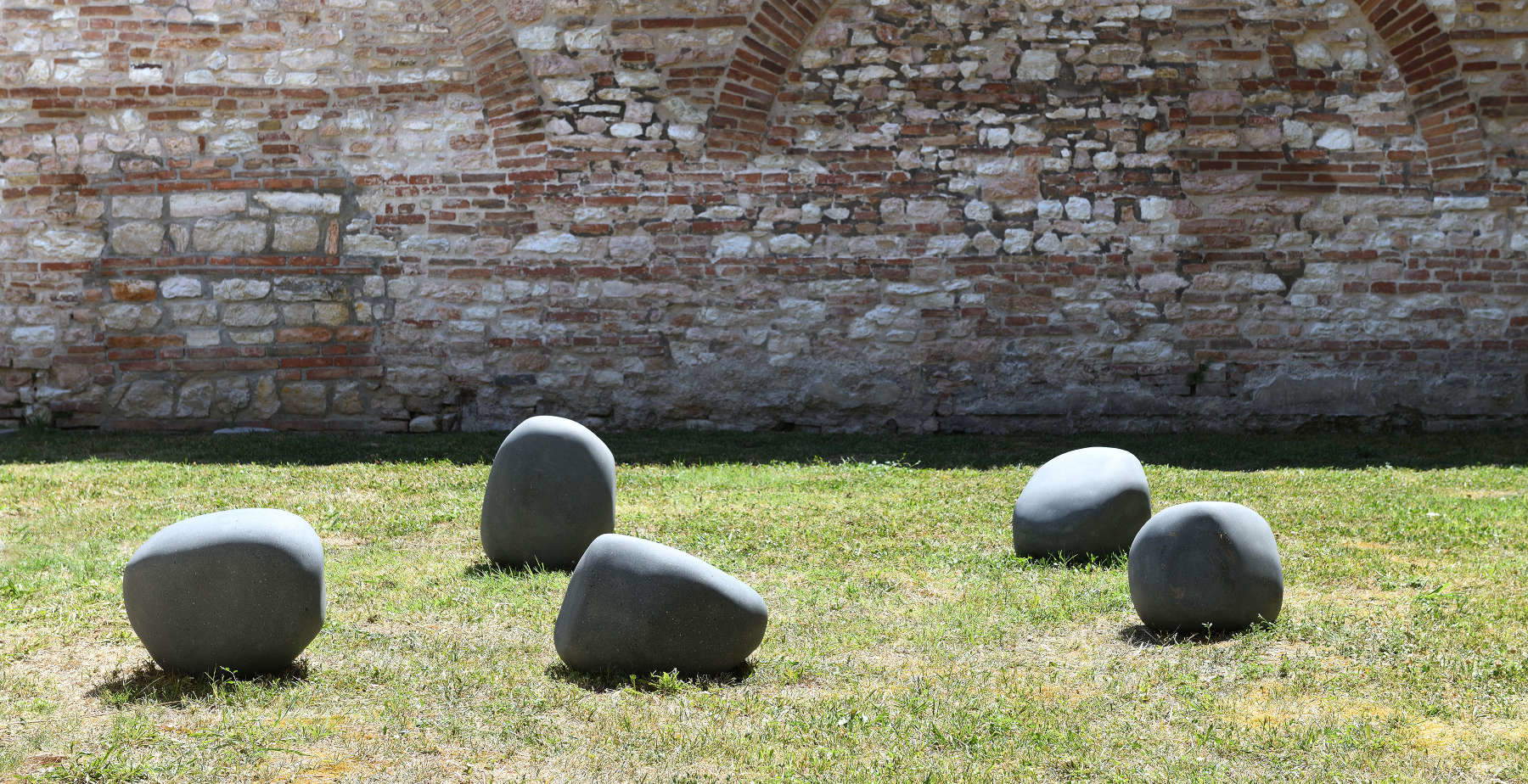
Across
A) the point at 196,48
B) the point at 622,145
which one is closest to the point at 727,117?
the point at 622,145

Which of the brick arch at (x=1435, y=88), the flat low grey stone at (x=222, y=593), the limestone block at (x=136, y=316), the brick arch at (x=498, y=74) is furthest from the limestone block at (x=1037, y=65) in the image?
the flat low grey stone at (x=222, y=593)

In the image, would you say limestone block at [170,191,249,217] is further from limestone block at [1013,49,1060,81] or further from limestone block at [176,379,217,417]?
limestone block at [1013,49,1060,81]

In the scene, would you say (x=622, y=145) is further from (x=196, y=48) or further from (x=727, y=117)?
(x=196, y=48)

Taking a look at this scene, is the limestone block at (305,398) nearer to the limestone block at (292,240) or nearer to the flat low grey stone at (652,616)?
the limestone block at (292,240)

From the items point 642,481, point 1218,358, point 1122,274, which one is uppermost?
point 1122,274

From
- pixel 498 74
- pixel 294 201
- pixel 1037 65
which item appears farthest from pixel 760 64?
pixel 294 201

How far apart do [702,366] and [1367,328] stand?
477 cm

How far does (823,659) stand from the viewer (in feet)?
11.7

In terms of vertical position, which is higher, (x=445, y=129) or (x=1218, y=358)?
(x=445, y=129)

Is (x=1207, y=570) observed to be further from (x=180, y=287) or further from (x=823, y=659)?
(x=180, y=287)

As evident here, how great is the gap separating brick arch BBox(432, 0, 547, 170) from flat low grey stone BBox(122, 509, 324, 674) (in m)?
5.81

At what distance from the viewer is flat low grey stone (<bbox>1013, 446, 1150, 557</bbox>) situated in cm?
475

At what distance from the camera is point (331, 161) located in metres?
8.77

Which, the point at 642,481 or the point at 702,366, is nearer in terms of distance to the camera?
the point at 642,481
